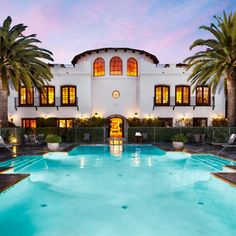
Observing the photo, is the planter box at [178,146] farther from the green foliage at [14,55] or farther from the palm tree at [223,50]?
the green foliage at [14,55]

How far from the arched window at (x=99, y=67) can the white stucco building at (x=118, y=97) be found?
0.94 feet

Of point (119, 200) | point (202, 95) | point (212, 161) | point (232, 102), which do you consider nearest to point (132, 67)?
point (202, 95)

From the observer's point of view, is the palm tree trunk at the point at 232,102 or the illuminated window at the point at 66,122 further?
the illuminated window at the point at 66,122

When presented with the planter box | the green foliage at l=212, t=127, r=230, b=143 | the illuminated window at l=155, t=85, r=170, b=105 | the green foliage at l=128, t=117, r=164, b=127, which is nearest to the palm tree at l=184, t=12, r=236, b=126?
the green foliage at l=212, t=127, r=230, b=143

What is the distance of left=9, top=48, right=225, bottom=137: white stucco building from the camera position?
855 inches

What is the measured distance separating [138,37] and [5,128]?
23965 mm

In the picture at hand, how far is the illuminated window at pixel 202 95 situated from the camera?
72.3 ft

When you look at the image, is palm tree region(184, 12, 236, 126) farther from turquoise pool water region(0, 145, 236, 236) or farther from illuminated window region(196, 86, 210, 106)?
turquoise pool water region(0, 145, 236, 236)

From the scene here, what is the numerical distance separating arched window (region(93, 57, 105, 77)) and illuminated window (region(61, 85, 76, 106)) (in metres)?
3.03

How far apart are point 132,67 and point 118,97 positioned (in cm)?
380

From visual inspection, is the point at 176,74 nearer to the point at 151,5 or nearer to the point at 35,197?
the point at 151,5

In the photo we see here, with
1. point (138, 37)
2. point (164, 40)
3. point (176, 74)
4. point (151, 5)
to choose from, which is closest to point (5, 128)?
point (176, 74)

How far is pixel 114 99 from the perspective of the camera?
2250 cm

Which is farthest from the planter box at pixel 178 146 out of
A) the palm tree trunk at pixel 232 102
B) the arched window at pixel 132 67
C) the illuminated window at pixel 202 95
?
the arched window at pixel 132 67
